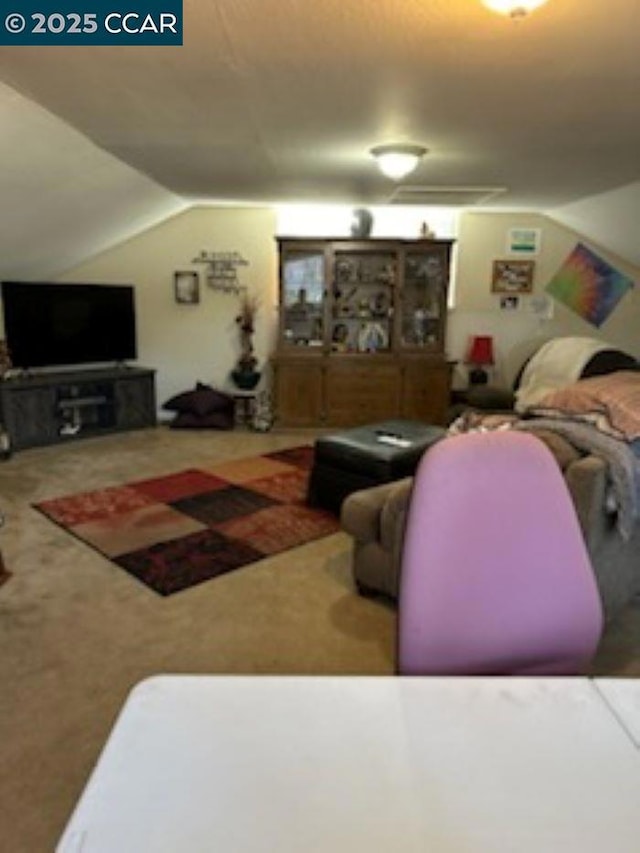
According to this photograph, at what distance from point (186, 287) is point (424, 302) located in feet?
7.73

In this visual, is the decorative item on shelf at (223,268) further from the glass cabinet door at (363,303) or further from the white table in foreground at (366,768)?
the white table in foreground at (366,768)

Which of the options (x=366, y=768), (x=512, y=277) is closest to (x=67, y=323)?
(x=512, y=277)

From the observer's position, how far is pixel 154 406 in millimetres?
5840

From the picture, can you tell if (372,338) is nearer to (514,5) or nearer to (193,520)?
(193,520)

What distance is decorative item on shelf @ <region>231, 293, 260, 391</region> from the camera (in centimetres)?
590

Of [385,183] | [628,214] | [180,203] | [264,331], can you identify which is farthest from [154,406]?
[628,214]

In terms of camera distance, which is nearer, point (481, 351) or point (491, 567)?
point (491, 567)

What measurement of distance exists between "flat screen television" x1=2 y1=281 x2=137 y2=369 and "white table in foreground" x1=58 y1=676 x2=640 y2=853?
4.76 meters

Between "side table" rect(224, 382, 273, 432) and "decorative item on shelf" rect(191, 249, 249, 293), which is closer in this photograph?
"side table" rect(224, 382, 273, 432)

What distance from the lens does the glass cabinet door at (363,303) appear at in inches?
224

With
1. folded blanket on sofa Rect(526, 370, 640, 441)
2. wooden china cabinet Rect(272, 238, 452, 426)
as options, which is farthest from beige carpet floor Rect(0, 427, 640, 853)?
wooden china cabinet Rect(272, 238, 452, 426)

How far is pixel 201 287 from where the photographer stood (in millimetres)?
5910

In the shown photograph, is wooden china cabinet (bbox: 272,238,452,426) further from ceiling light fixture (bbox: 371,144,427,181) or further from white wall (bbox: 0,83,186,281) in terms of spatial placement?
ceiling light fixture (bbox: 371,144,427,181)

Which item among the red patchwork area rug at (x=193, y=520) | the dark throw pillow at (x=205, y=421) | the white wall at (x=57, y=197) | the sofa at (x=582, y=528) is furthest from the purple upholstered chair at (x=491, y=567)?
the dark throw pillow at (x=205, y=421)
